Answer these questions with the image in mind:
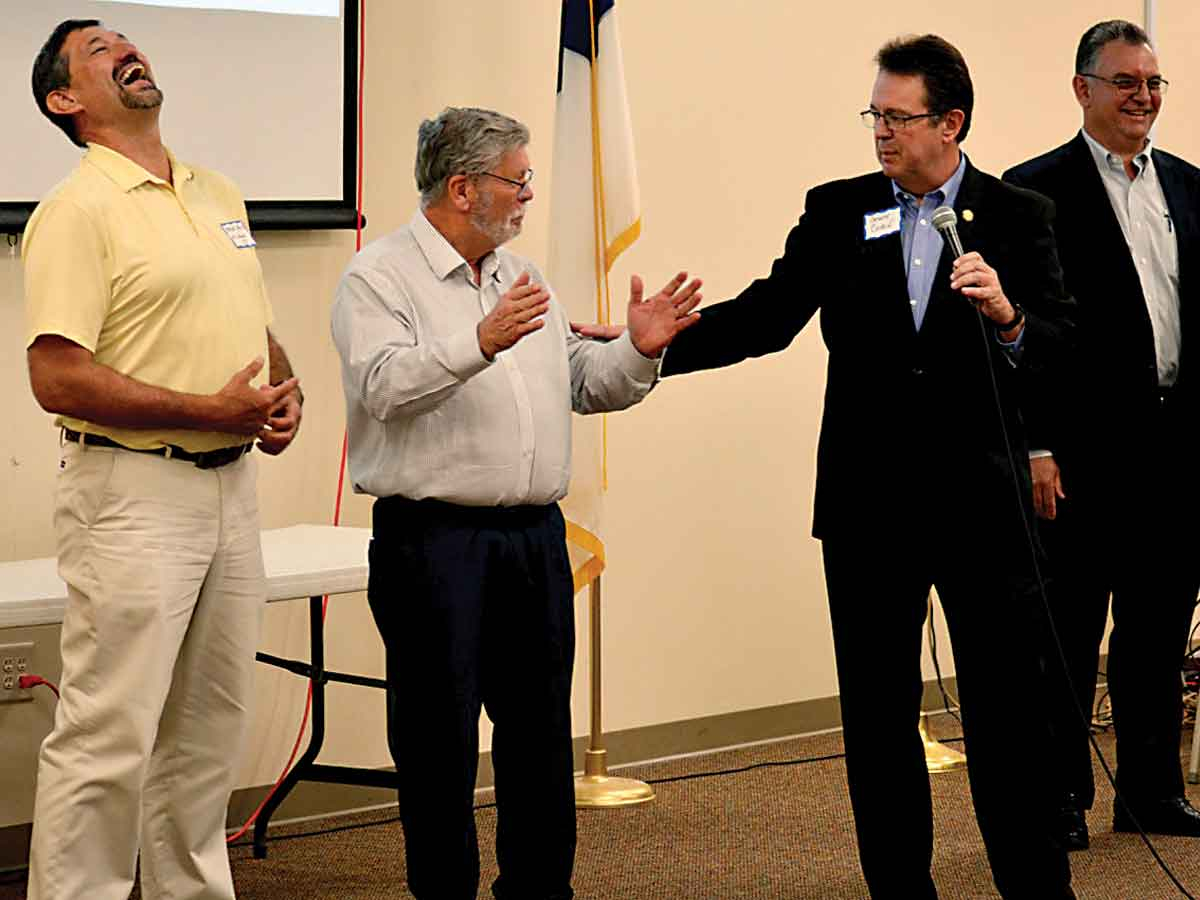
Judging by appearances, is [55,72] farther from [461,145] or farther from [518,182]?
[518,182]

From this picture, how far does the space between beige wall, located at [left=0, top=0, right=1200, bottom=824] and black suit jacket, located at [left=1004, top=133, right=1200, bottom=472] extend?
1110 mm

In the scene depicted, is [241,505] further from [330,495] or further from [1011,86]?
[1011,86]

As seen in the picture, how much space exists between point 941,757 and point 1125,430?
49.5 inches

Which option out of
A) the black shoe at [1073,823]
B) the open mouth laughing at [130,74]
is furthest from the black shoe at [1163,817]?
the open mouth laughing at [130,74]

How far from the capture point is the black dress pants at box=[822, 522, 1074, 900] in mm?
3268

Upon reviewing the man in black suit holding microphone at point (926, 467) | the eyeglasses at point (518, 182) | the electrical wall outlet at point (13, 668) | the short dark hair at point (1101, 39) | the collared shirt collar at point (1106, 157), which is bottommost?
the electrical wall outlet at point (13, 668)

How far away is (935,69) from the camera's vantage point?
10.6ft

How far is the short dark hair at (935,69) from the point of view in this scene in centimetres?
323

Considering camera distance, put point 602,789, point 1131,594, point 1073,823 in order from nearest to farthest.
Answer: point 1073,823 < point 1131,594 < point 602,789

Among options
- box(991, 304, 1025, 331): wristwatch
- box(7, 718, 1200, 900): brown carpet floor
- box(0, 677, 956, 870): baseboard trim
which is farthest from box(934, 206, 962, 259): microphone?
box(0, 677, 956, 870): baseboard trim

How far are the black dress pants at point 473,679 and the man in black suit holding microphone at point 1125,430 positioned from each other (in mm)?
1485

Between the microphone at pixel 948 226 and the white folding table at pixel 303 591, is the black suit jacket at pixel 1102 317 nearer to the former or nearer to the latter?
the microphone at pixel 948 226

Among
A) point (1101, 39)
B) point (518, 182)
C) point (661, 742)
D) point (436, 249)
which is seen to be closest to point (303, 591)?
point (436, 249)

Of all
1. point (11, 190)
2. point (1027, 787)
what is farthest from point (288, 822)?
point (1027, 787)
